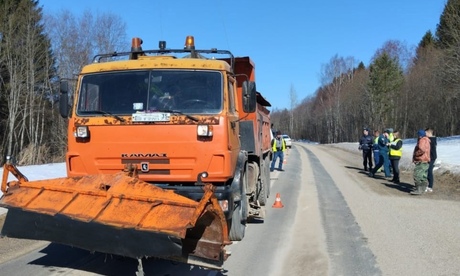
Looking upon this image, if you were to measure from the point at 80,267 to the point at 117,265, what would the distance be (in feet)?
1.53

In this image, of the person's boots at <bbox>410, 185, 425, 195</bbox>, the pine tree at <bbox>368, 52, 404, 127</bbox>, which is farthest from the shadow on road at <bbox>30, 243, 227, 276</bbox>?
the pine tree at <bbox>368, 52, 404, 127</bbox>

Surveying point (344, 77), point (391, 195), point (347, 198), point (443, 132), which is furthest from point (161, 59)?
point (344, 77)

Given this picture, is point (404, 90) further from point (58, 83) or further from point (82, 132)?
point (82, 132)

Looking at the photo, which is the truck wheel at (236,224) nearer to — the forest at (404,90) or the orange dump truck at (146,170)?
the orange dump truck at (146,170)

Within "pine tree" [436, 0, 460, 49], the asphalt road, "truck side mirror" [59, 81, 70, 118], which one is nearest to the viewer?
the asphalt road

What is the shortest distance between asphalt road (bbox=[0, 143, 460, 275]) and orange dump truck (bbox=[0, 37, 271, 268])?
80 centimetres

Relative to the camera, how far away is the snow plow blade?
4.05 m

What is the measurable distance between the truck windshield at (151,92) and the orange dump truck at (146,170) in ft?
0.05

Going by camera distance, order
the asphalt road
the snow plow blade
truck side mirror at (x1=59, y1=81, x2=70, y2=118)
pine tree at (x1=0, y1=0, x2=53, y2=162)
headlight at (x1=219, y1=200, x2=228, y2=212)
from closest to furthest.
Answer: the snow plow blade → headlight at (x1=219, y1=200, x2=228, y2=212) → the asphalt road → truck side mirror at (x1=59, y1=81, x2=70, y2=118) → pine tree at (x1=0, y1=0, x2=53, y2=162)

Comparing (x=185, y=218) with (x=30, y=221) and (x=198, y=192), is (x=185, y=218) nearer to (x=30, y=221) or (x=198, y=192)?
(x=198, y=192)

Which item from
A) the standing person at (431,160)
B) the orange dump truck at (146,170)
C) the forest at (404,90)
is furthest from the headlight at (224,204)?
the forest at (404,90)

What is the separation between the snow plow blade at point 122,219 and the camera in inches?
159

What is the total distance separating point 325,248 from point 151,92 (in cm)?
353

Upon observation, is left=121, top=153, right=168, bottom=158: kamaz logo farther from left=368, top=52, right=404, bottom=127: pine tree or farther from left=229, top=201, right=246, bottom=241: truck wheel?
left=368, top=52, right=404, bottom=127: pine tree
